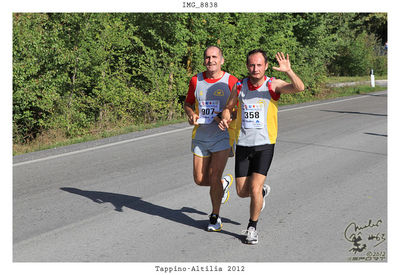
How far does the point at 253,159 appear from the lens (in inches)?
206

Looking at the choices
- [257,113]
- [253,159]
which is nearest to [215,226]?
[253,159]

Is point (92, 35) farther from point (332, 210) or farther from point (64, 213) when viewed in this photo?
point (332, 210)

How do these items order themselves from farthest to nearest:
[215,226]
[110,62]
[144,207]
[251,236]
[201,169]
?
[110,62] → [144,207] → [201,169] → [215,226] → [251,236]

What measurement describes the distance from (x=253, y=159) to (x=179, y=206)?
1595 mm

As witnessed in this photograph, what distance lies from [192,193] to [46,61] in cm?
663

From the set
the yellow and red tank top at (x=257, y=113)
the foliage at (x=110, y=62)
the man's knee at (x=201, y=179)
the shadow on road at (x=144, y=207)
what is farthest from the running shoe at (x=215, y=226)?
the foliage at (x=110, y=62)

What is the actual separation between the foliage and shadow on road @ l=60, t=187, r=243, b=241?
17.8 ft

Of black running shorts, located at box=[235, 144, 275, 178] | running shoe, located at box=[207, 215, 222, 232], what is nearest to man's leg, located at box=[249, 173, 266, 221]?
black running shorts, located at box=[235, 144, 275, 178]

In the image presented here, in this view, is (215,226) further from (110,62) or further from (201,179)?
(110,62)

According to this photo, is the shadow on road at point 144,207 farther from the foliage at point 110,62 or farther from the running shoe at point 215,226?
the foliage at point 110,62

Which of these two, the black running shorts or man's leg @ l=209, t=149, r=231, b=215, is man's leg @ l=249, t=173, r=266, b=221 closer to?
the black running shorts

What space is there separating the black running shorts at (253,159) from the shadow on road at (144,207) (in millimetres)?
738

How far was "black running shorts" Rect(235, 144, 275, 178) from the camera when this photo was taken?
17.0 feet

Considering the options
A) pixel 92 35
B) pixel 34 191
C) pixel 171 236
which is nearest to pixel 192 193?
pixel 171 236
